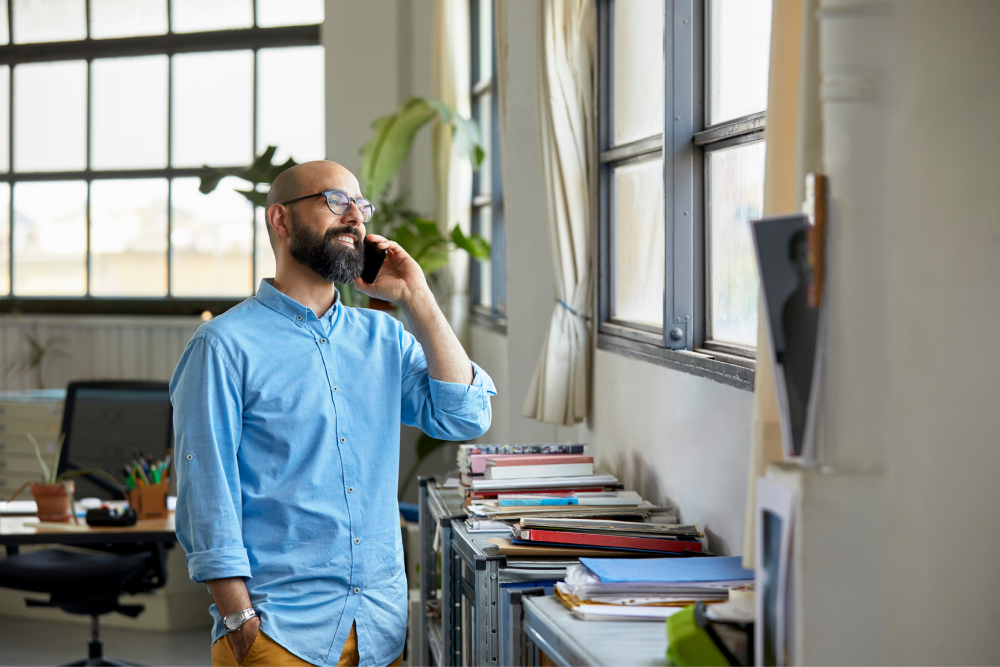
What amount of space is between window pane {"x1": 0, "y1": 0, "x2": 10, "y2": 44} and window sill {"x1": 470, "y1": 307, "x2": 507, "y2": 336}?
4.23m

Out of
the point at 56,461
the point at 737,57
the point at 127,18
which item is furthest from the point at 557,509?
the point at 127,18

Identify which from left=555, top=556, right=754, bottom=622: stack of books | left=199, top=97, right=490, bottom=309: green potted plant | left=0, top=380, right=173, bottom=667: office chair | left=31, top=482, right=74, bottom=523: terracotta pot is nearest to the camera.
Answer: left=555, top=556, right=754, bottom=622: stack of books

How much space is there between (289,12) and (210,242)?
5.56 feet

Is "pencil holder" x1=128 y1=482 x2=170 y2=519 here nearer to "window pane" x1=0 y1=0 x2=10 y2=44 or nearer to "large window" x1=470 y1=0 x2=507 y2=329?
"large window" x1=470 y1=0 x2=507 y2=329

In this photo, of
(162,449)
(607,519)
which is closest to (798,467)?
(607,519)

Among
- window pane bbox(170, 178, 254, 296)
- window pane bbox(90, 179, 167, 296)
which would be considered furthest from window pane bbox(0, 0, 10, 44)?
window pane bbox(170, 178, 254, 296)

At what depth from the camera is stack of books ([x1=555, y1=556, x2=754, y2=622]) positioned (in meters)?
1.55

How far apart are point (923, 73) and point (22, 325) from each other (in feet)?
23.1

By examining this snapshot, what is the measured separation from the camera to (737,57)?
87.8 inches

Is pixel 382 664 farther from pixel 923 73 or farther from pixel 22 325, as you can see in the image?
pixel 22 325

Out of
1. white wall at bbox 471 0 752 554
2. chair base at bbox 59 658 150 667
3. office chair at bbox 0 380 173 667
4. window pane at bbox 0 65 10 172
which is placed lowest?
chair base at bbox 59 658 150 667

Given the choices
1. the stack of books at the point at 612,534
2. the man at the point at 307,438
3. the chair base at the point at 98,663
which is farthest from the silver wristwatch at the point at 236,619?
the chair base at the point at 98,663

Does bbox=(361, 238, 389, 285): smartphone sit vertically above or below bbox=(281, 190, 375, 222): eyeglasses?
below

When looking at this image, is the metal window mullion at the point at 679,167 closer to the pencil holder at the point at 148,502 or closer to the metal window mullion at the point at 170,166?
the pencil holder at the point at 148,502
